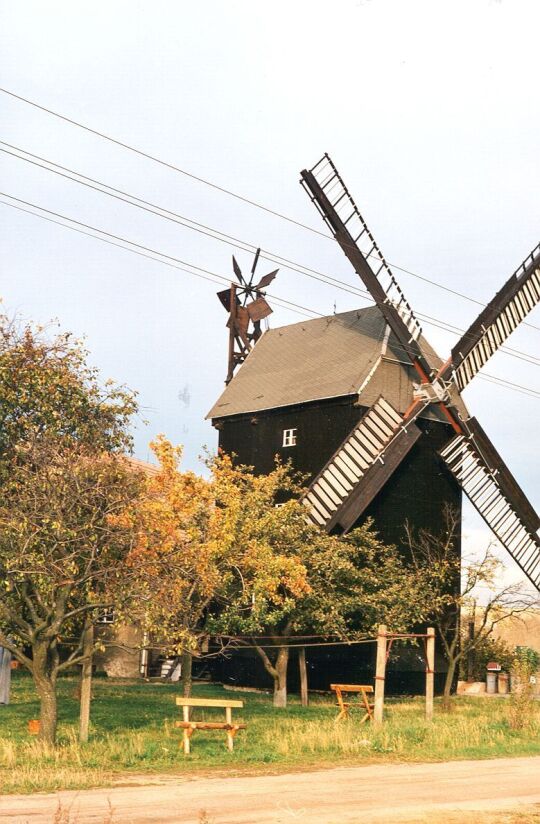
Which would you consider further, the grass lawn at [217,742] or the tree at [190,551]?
the tree at [190,551]

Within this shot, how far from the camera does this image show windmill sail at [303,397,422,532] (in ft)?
119

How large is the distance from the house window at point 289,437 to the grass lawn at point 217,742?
11.0 m

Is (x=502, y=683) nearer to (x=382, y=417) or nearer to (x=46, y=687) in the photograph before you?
(x=382, y=417)

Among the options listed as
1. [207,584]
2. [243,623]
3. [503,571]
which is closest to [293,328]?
[503,571]

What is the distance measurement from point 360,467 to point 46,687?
18.0 m

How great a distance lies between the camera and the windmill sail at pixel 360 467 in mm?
36375

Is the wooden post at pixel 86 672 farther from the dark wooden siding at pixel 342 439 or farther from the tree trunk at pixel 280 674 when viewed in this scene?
the dark wooden siding at pixel 342 439

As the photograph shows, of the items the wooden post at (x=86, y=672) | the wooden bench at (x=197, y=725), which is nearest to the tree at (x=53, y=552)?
the wooden post at (x=86, y=672)

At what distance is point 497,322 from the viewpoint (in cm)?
4253

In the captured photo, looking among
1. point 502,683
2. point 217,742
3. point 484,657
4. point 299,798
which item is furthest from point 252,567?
point 484,657

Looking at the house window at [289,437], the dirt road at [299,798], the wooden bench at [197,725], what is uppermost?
the house window at [289,437]

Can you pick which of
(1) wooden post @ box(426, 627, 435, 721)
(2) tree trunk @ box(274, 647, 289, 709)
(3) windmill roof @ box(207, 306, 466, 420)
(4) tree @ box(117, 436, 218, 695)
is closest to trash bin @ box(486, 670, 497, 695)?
(3) windmill roof @ box(207, 306, 466, 420)

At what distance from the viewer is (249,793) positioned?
52.5ft

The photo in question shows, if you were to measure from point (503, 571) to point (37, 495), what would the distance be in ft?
63.8
